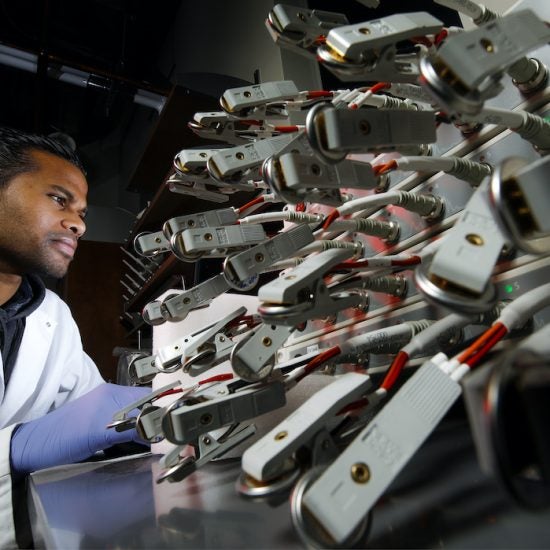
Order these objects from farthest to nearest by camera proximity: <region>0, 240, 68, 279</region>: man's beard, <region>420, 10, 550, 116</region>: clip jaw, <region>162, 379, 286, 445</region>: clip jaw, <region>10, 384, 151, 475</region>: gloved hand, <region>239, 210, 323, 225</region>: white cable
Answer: <region>0, 240, 68, 279</region>: man's beard → <region>10, 384, 151, 475</region>: gloved hand → <region>239, 210, 323, 225</region>: white cable → <region>162, 379, 286, 445</region>: clip jaw → <region>420, 10, 550, 116</region>: clip jaw

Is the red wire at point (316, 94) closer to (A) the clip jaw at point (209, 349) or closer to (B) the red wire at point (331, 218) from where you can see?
(B) the red wire at point (331, 218)

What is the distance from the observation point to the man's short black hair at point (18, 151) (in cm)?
168

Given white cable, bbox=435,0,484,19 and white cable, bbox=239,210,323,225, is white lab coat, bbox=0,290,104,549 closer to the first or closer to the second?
white cable, bbox=239,210,323,225

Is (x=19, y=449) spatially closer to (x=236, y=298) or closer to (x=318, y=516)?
(x=236, y=298)

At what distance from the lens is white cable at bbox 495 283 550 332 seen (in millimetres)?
309

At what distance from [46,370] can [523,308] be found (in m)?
1.85

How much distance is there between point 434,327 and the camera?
1.28 ft

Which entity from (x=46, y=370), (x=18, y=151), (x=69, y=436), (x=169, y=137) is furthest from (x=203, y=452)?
(x=169, y=137)

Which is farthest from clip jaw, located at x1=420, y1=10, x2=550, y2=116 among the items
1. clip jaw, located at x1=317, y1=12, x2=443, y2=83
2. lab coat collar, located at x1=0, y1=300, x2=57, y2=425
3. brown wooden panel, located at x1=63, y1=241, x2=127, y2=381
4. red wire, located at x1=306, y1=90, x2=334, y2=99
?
brown wooden panel, located at x1=63, y1=241, x2=127, y2=381

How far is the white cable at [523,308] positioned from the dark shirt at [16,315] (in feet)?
5.51

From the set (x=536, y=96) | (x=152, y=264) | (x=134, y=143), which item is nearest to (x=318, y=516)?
(x=536, y=96)

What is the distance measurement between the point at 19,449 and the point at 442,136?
3.56 ft

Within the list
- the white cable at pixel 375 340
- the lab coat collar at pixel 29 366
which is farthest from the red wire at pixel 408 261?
the lab coat collar at pixel 29 366

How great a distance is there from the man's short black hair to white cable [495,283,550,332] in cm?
180
